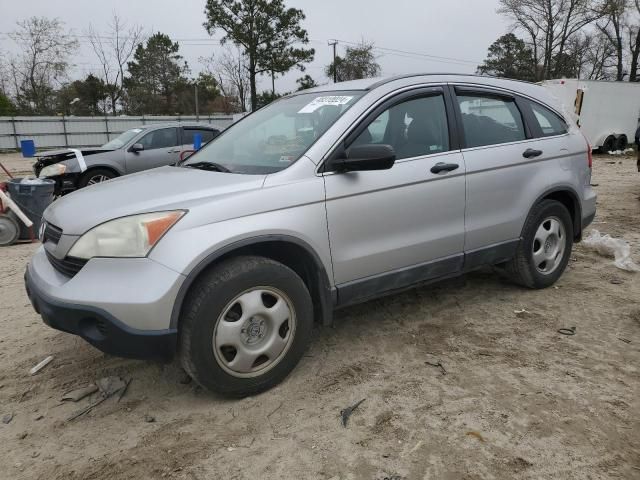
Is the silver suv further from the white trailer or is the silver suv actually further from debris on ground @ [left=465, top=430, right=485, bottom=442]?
Answer: the white trailer

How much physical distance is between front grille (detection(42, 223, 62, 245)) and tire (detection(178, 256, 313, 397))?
86 centimetres

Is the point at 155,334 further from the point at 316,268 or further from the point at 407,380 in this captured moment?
the point at 407,380

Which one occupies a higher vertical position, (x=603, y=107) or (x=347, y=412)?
(x=603, y=107)

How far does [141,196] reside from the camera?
2711 mm

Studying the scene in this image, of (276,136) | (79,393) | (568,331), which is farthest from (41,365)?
(568,331)

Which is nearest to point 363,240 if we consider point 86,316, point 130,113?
point 86,316

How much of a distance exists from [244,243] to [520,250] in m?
2.54

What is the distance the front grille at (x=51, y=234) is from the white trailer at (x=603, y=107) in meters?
18.3

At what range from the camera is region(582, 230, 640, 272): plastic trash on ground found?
4.98m

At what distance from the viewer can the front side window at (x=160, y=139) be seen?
10.6 m

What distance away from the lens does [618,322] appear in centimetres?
377

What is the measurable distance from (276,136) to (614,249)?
4176 mm

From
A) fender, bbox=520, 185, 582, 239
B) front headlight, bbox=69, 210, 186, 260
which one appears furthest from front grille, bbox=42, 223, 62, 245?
fender, bbox=520, 185, 582, 239

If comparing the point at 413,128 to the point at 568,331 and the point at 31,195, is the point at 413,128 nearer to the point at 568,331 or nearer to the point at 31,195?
the point at 568,331
